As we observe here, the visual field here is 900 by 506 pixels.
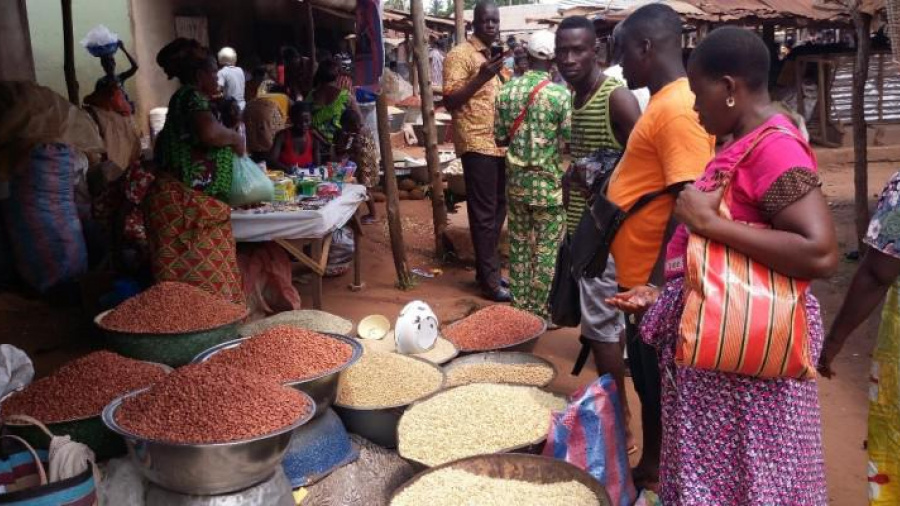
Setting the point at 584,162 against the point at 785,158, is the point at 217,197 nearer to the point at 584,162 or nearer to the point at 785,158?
the point at 584,162

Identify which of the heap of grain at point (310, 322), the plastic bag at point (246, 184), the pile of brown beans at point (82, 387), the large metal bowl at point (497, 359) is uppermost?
the plastic bag at point (246, 184)

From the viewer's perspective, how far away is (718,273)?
1.87 m

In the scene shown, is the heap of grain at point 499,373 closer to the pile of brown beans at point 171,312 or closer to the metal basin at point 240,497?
the pile of brown beans at point 171,312

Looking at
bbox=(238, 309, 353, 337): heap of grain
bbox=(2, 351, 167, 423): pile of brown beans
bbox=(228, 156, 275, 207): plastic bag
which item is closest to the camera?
bbox=(2, 351, 167, 423): pile of brown beans

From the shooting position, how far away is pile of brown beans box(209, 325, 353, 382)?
9.95 ft

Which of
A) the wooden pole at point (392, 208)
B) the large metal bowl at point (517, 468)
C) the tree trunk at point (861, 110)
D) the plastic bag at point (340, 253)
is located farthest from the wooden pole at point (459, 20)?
the large metal bowl at point (517, 468)

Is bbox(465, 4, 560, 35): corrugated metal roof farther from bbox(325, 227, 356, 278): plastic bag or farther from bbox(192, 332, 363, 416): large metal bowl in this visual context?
bbox(192, 332, 363, 416): large metal bowl

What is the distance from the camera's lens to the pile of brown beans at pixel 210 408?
2453 mm

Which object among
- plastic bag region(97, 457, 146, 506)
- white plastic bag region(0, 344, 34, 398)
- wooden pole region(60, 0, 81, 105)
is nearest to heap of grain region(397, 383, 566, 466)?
plastic bag region(97, 457, 146, 506)

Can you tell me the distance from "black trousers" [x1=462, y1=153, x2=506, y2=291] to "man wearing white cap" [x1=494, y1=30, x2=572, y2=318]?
673 mm

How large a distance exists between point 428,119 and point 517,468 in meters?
4.54

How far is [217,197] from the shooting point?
4438mm

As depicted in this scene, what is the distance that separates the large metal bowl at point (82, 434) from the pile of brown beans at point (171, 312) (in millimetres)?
602

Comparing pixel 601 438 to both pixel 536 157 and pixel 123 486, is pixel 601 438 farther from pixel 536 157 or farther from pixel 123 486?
pixel 536 157
